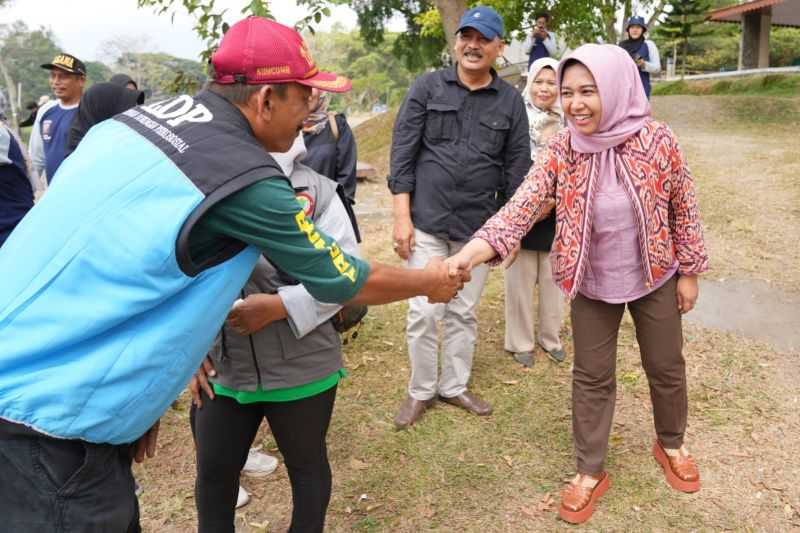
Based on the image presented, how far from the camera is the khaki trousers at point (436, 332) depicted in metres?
3.86

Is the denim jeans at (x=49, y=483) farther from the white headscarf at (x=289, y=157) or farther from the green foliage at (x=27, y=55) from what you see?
the green foliage at (x=27, y=55)

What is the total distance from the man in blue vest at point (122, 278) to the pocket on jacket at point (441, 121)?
6.71 ft

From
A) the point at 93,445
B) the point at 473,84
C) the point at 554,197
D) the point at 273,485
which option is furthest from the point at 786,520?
the point at 93,445

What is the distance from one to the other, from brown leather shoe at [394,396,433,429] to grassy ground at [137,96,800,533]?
6 centimetres

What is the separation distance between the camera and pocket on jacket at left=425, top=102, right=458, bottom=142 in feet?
12.3

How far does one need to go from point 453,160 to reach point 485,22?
73 centimetres

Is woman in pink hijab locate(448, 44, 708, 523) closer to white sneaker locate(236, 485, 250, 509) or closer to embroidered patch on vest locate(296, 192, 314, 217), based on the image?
embroidered patch on vest locate(296, 192, 314, 217)

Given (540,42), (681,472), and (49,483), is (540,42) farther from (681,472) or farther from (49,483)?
(49,483)

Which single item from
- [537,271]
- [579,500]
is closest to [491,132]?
[537,271]

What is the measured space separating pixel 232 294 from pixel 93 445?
471 mm

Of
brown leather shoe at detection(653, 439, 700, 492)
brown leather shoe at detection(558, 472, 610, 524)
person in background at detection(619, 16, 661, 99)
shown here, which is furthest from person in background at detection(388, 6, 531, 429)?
person in background at detection(619, 16, 661, 99)

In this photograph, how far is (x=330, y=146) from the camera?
12.0 feet

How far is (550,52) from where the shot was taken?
8984 millimetres

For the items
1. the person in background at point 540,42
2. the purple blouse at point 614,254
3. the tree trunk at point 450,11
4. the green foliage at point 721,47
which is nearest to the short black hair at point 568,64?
the purple blouse at point 614,254
